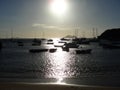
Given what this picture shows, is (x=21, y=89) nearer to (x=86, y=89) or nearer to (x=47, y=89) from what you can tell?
(x=47, y=89)

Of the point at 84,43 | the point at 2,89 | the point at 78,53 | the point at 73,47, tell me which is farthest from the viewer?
the point at 84,43

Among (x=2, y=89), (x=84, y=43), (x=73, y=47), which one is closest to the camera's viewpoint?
(x=2, y=89)

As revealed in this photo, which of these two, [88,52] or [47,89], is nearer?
[47,89]

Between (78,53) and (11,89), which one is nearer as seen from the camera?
(11,89)

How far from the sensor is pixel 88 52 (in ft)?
304

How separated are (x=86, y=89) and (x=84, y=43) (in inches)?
6773

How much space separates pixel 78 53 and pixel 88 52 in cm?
369

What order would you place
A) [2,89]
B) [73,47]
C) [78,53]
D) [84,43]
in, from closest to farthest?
[2,89] < [78,53] < [73,47] < [84,43]

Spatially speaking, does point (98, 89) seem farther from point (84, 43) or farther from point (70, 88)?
point (84, 43)

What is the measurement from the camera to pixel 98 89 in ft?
55.9

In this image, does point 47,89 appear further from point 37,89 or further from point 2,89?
point 2,89

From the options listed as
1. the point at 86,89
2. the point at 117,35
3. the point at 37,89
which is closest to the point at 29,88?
the point at 37,89

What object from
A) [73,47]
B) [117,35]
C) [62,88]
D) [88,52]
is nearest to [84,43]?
[117,35]

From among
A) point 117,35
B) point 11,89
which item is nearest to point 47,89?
point 11,89
